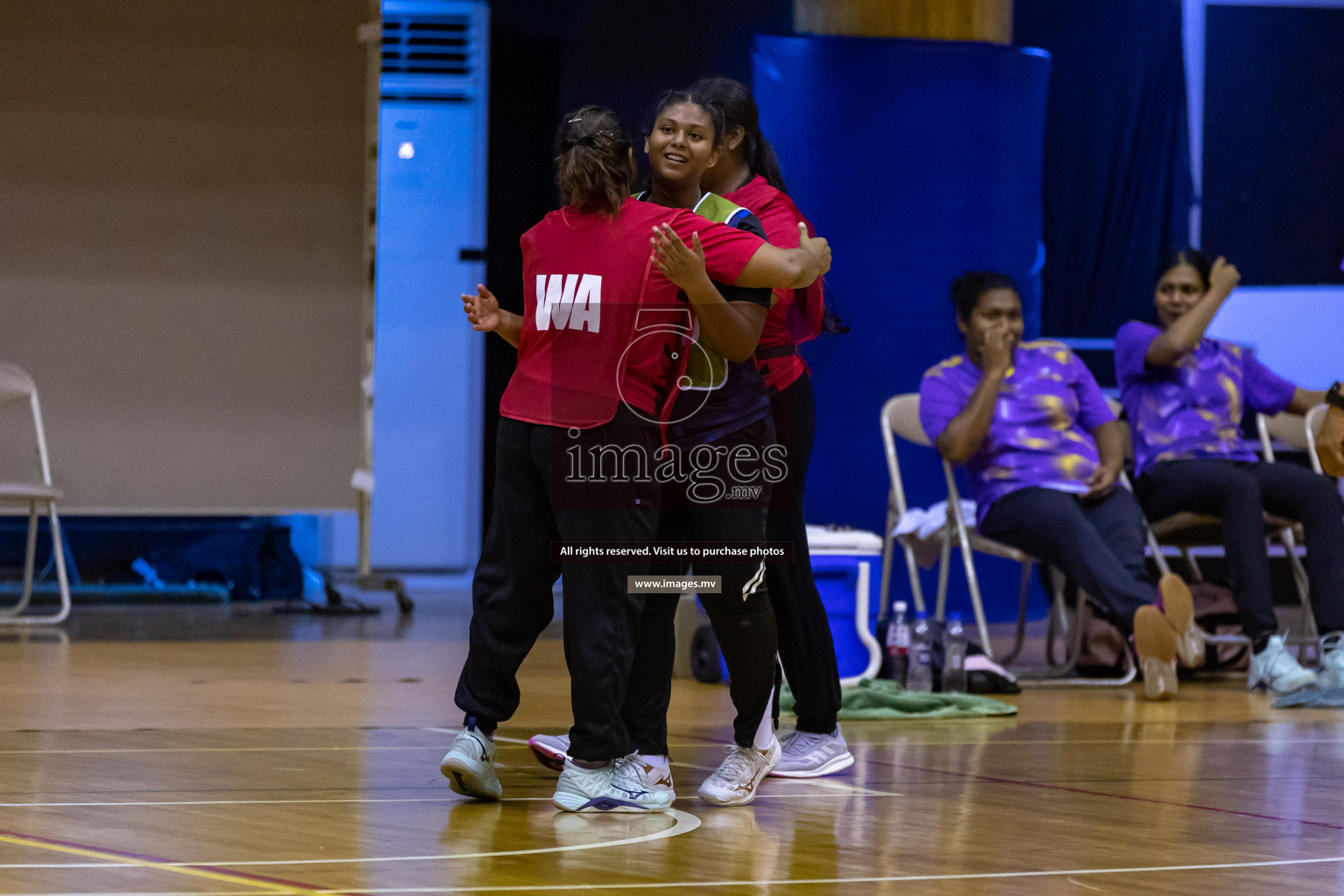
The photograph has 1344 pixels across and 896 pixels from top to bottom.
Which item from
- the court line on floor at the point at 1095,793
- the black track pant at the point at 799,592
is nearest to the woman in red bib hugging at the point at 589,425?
the black track pant at the point at 799,592

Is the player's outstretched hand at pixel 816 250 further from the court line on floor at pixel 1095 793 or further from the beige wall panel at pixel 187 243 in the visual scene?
the beige wall panel at pixel 187 243

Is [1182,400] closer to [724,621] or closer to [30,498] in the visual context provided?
[724,621]

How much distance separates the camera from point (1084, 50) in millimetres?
7172

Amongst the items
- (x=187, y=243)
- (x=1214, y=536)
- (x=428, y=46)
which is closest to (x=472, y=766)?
(x=1214, y=536)

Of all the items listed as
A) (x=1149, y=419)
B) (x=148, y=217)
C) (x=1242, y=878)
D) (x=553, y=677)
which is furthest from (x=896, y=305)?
(x=1242, y=878)

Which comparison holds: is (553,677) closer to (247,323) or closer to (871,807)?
(871,807)

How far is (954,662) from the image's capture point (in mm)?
4363

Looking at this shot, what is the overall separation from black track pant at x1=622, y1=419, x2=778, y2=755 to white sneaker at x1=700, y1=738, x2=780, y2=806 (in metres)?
0.03

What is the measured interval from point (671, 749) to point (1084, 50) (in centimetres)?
493

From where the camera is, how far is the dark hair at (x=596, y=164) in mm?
2564

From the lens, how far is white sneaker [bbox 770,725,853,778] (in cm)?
304

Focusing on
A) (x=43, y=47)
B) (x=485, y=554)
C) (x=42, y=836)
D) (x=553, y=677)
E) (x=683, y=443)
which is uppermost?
(x=43, y=47)

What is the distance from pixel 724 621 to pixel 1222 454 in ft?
9.36

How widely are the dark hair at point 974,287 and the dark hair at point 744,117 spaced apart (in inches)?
74.6
